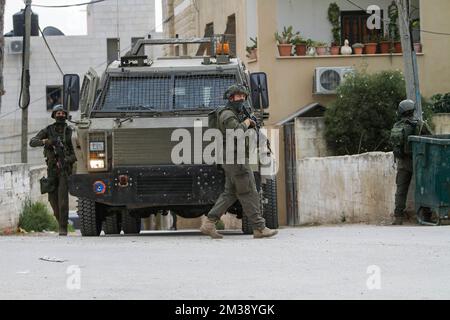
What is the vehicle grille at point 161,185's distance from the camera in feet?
44.7

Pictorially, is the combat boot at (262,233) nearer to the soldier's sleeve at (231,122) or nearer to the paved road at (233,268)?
the paved road at (233,268)

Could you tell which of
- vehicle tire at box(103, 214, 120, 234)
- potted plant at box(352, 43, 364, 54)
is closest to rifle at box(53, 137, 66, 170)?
vehicle tire at box(103, 214, 120, 234)

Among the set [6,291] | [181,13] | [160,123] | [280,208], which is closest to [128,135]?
[160,123]

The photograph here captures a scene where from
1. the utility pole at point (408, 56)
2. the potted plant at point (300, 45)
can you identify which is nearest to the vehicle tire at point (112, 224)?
the utility pole at point (408, 56)

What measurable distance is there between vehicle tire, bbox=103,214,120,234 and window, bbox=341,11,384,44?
1284 cm

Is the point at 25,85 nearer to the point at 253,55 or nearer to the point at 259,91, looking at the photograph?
the point at 253,55

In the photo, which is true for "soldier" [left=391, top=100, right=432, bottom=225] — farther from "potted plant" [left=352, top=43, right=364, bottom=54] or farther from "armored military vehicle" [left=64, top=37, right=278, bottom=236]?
"potted plant" [left=352, top=43, right=364, bottom=54]

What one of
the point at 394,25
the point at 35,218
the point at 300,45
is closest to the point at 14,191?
the point at 35,218

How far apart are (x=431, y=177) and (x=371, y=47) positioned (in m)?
10.9

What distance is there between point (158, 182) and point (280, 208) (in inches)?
478

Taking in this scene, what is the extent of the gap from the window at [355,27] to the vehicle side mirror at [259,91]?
12865 millimetres

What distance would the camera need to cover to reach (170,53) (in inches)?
1391

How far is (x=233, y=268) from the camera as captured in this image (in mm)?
9805

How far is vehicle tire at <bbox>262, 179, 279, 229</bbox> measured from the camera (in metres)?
14.5
